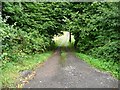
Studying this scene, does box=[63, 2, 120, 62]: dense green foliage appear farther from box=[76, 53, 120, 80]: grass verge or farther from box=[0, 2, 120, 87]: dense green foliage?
box=[76, 53, 120, 80]: grass verge

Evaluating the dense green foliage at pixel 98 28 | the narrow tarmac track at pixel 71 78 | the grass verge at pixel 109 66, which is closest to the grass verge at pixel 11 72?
the narrow tarmac track at pixel 71 78

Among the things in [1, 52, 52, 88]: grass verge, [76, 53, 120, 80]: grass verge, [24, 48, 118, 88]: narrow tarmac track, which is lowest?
[76, 53, 120, 80]: grass verge

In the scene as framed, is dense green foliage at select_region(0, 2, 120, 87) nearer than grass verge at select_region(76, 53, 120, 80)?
No

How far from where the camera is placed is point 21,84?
258 inches

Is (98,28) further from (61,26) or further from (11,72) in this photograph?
(11,72)

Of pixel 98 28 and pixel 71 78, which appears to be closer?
pixel 71 78

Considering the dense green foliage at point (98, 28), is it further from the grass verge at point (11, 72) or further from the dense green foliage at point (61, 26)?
the grass verge at point (11, 72)

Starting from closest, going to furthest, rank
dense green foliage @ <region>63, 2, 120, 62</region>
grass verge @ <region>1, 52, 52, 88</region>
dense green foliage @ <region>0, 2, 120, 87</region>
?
grass verge @ <region>1, 52, 52, 88</region>, dense green foliage @ <region>0, 2, 120, 87</region>, dense green foliage @ <region>63, 2, 120, 62</region>

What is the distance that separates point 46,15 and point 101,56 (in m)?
5.36

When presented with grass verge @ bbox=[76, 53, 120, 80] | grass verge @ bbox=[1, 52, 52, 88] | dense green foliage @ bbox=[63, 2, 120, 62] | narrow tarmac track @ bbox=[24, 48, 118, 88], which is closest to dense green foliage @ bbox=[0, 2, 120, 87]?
dense green foliage @ bbox=[63, 2, 120, 62]

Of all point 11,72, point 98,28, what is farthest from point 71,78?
point 98,28

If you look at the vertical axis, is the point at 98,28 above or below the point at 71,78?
above

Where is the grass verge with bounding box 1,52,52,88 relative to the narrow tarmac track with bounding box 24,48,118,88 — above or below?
above

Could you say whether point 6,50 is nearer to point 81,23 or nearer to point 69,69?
point 69,69
